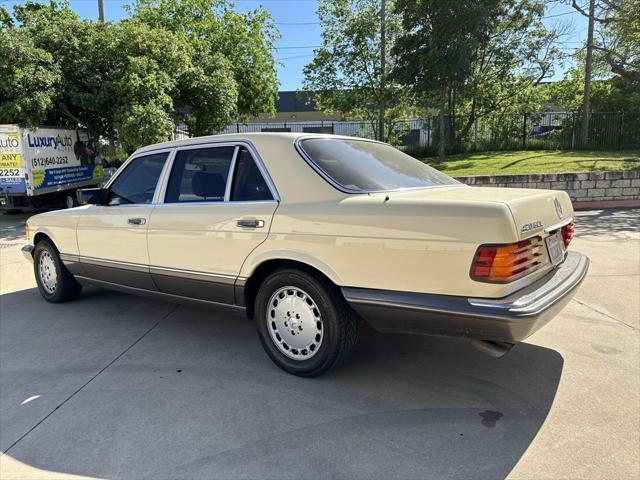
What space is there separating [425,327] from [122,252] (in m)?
2.96

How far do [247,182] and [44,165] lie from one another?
10994mm

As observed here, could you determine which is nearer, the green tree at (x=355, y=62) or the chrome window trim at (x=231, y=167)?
the chrome window trim at (x=231, y=167)

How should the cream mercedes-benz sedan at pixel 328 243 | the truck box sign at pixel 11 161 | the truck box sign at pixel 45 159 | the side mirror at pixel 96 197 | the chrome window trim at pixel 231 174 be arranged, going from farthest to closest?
the truck box sign at pixel 45 159 → the truck box sign at pixel 11 161 → the side mirror at pixel 96 197 → the chrome window trim at pixel 231 174 → the cream mercedes-benz sedan at pixel 328 243

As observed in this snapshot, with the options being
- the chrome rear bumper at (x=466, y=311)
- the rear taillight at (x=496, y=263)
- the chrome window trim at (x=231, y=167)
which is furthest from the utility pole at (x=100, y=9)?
the rear taillight at (x=496, y=263)

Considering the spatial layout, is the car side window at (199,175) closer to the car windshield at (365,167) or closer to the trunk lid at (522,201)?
the car windshield at (365,167)

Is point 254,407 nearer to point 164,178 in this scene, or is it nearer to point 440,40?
point 164,178

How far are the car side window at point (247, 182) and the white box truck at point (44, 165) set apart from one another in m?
10.3

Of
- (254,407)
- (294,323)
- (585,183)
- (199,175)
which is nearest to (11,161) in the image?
(199,175)

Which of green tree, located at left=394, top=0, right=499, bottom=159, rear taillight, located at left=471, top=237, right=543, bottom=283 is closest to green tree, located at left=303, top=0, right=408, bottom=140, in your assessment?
green tree, located at left=394, top=0, right=499, bottom=159

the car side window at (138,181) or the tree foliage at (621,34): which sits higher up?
the tree foliage at (621,34)

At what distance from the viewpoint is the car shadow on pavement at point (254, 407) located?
102 inches

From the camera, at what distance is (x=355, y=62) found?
18500 millimetres

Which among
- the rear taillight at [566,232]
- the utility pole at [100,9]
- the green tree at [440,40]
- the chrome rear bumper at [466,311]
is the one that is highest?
the utility pole at [100,9]

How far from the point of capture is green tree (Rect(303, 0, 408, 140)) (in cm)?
1792
